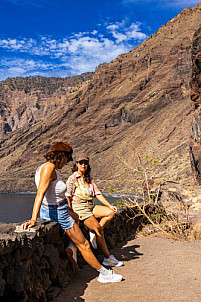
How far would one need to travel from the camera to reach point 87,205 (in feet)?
14.5

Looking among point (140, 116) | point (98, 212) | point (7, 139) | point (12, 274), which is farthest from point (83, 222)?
A: point (7, 139)

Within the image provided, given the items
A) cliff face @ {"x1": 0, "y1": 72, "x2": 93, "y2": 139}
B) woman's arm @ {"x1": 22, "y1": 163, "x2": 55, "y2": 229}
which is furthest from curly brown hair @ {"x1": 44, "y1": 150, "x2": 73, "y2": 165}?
cliff face @ {"x1": 0, "y1": 72, "x2": 93, "y2": 139}

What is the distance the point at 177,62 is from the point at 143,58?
12.2m

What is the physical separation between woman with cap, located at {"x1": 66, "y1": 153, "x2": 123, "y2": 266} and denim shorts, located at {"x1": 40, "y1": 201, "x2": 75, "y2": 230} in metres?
0.54

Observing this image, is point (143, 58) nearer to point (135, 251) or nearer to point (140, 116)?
point (140, 116)

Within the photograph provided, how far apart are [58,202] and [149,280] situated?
1.66m

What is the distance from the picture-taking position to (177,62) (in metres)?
74.3

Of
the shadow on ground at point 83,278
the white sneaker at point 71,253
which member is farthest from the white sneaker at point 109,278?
the white sneaker at point 71,253

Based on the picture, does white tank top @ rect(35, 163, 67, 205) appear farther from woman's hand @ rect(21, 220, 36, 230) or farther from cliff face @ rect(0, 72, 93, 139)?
cliff face @ rect(0, 72, 93, 139)

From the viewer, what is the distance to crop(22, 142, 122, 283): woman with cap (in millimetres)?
3557

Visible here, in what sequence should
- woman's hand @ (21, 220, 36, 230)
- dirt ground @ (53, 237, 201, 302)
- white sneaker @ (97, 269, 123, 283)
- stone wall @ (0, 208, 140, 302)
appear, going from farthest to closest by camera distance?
1. white sneaker @ (97, 269, 123, 283)
2. dirt ground @ (53, 237, 201, 302)
3. woman's hand @ (21, 220, 36, 230)
4. stone wall @ (0, 208, 140, 302)

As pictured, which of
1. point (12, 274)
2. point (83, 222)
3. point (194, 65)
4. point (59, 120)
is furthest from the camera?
point (59, 120)

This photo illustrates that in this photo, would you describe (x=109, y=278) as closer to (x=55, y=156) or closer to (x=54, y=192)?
(x=54, y=192)

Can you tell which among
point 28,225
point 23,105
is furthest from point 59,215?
point 23,105
